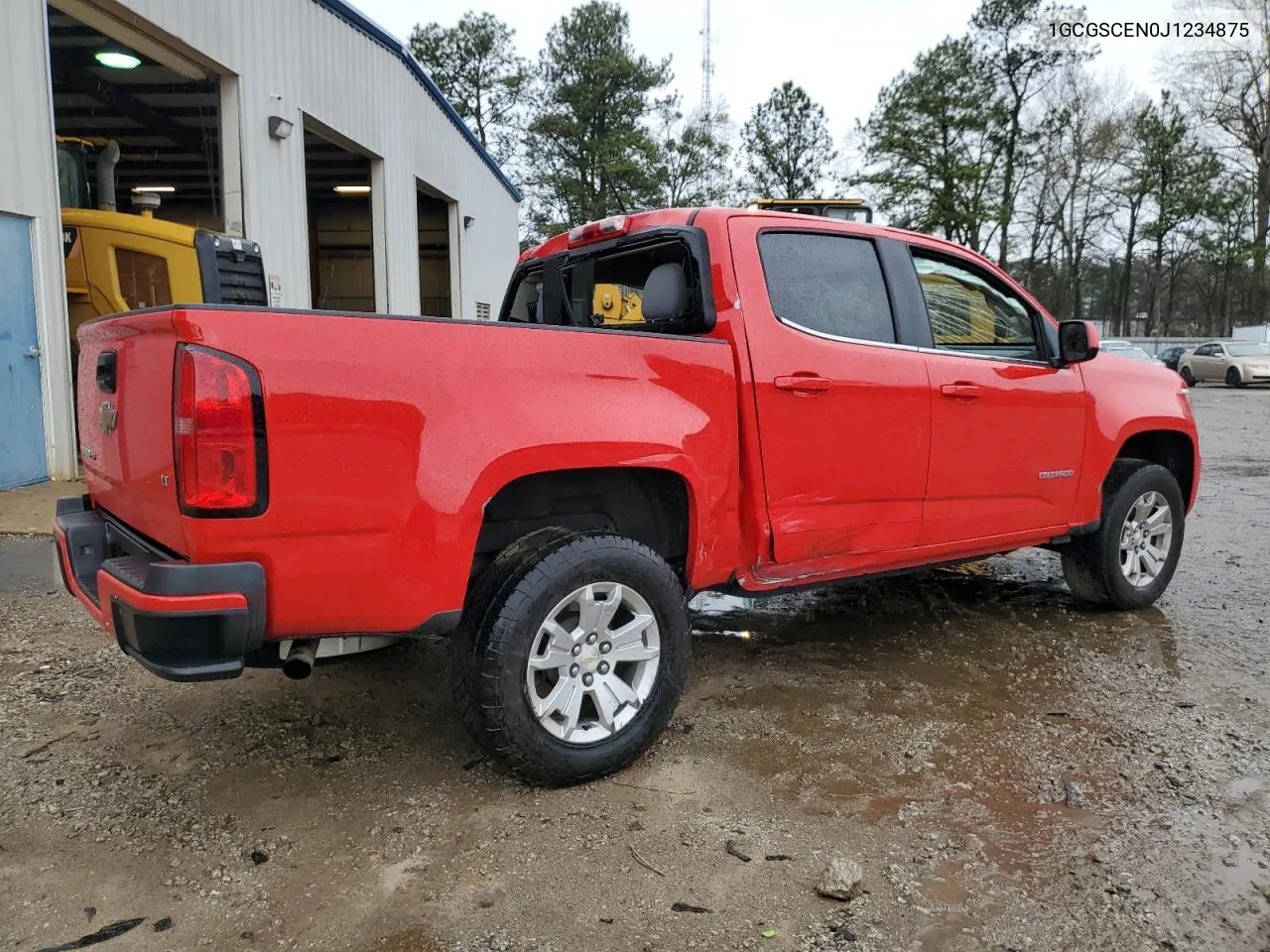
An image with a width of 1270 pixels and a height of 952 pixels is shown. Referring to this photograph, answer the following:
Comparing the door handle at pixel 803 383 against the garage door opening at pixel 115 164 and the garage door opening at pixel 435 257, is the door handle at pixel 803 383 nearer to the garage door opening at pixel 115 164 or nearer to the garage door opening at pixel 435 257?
the garage door opening at pixel 115 164

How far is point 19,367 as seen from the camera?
290 inches

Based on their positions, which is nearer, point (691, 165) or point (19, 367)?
point (19, 367)

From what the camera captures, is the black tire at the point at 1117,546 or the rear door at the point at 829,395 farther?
the black tire at the point at 1117,546

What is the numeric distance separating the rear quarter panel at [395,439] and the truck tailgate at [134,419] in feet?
0.56

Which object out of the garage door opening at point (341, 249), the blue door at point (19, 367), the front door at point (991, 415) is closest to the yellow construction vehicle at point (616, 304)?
the front door at point (991, 415)

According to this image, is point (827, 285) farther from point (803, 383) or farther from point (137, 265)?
point (137, 265)

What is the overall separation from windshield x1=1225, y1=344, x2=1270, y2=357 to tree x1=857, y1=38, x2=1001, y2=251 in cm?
1303

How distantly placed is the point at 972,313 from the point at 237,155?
904 cm

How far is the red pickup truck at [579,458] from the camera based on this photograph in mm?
2299

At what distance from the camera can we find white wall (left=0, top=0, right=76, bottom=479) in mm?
7168

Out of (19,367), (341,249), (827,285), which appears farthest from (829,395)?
(341,249)

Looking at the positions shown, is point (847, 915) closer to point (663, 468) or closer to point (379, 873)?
point (379, 873)

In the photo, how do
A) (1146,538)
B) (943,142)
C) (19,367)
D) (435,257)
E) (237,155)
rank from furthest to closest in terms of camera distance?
(943,142) < (435,257) < (237,155) < (19,367) < (1146,538)

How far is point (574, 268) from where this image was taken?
4086 mm
